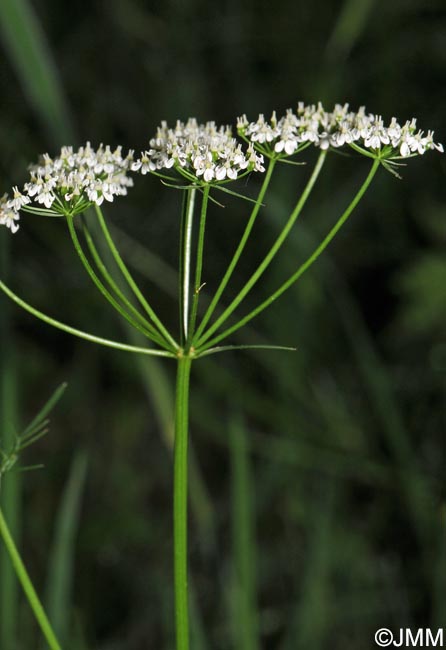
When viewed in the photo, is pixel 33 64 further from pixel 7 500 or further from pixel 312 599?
pixel 312 599

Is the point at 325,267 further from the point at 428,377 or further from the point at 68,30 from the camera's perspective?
the point at 68,30

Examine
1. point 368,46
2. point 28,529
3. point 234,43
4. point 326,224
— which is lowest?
point 28,529

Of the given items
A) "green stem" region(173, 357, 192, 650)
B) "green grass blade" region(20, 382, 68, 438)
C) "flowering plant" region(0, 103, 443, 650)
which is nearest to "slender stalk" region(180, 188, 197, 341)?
"flowering plant" region(0, 103, 443, 650)

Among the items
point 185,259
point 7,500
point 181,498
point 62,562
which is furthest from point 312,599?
point 185,259

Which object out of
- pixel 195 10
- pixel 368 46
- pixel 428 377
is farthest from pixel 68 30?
pixel 428 377

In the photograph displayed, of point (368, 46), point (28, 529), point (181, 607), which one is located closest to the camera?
point (181, 607)

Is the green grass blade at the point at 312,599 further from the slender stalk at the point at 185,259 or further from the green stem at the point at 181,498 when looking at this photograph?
the slender stalk at the point at 185,259
